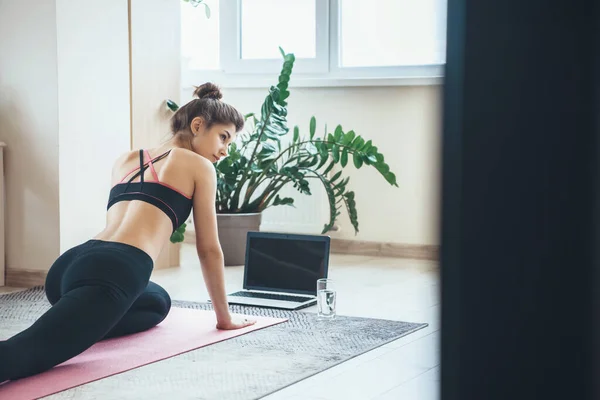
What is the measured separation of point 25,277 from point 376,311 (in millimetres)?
1576

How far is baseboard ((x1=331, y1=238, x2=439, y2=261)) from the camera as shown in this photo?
15.2 ft

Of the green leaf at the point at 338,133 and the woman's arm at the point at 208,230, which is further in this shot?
the green leaf at the point at 338,133

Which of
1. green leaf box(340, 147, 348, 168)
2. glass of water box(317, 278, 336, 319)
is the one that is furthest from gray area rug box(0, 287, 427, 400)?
green leaf box(340, 147, 348, 168)

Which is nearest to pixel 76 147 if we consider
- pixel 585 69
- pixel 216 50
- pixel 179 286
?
pixel 179 286

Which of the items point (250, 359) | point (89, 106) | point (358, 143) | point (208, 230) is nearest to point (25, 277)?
point (89, 106)

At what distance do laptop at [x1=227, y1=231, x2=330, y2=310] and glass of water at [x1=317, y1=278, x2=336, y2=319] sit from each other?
253mm

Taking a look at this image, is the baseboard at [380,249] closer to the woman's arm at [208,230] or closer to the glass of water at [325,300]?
the glass of water at [325,300]

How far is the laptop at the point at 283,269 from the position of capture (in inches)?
129

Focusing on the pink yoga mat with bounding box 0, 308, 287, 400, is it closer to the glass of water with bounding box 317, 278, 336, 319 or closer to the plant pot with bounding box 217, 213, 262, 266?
the glass of water with bounding box 317, 278, 336, 319

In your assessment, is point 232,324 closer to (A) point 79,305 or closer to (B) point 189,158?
(B) point 189,158

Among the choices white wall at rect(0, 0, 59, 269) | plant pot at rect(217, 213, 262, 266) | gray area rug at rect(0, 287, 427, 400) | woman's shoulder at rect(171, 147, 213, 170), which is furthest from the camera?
plant pot at rect(217, 213, 262, 266)

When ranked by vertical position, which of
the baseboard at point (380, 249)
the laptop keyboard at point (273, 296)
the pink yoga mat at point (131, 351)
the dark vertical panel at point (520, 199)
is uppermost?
the dark vertical panel at point (520, 199)

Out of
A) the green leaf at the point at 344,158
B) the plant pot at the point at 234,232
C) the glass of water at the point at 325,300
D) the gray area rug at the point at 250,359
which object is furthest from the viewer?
the plant pot at the point at 234,232

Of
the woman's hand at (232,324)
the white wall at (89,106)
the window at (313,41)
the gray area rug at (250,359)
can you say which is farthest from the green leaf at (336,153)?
the woman's hand at (232,324)
